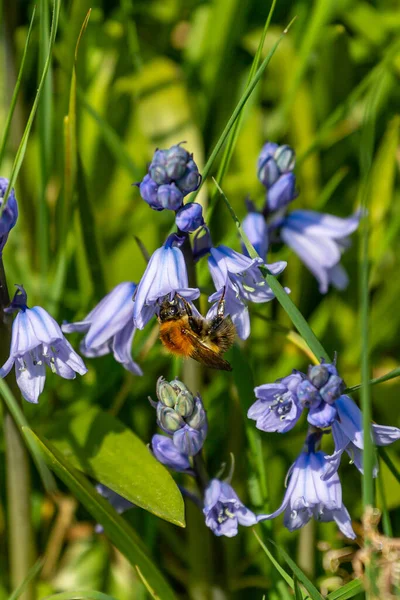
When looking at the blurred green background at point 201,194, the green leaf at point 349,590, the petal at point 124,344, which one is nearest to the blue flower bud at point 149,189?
the petal at point 124,344

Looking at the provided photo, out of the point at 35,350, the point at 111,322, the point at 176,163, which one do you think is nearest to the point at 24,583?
the point at 35,350

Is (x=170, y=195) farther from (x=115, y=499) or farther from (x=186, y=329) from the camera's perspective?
(x=115, y=499)

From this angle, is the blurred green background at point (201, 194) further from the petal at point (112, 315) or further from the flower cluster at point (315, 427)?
the flower cluster at point (315, 427)

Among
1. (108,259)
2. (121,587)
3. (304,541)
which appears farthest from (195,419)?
(108,259)

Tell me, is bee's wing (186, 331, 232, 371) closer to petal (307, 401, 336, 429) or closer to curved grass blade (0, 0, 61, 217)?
petal (307, 401, 336, 429)

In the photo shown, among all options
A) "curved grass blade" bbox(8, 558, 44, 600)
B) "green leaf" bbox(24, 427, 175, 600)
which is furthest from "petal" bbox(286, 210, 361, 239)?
"curved grass blade" bbox(8, 558, 44, 600)

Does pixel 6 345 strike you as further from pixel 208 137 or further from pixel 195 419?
pixel 208 137
